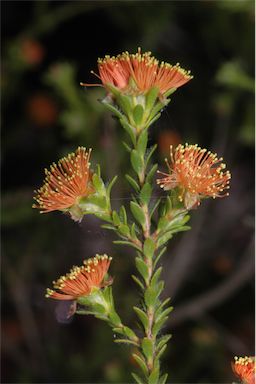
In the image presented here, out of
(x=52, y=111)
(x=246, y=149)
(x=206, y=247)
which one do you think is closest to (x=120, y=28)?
(x=52, y=111)

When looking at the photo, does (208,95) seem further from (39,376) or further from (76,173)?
(76,173)

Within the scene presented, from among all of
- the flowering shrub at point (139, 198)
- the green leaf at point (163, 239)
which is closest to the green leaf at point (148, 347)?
the flowering shrub at point (139, 198)

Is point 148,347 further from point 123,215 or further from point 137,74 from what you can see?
point 137,74

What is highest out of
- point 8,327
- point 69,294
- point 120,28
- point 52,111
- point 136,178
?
point 120,28

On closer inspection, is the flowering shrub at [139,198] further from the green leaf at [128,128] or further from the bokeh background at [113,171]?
the bokeh background at [113,171]

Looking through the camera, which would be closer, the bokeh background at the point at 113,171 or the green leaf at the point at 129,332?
the green leaf at the point at 129,332

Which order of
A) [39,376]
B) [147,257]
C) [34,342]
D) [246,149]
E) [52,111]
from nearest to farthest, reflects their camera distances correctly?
[147,257], [39,376], [34,342], [246,149], [52,111]

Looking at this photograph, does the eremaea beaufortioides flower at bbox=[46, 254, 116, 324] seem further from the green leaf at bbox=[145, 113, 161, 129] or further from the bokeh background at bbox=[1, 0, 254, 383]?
the bokeh background at bbox=[1, 0, 254, 383]

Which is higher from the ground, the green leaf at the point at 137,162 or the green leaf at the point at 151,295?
the green leaf at the point at 137,162
